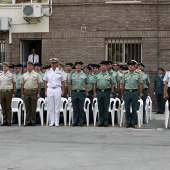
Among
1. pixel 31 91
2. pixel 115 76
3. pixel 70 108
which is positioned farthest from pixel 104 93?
pixel 31 91

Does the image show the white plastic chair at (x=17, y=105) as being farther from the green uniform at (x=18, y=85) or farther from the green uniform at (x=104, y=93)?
the green uniform at (x=104, y=93)

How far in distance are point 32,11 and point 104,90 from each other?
7.54 m

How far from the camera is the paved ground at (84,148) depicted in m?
10.4

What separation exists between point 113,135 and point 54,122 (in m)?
3.20

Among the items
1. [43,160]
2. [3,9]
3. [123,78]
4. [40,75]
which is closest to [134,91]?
[123,78]

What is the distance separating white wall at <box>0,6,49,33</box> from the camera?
931 inches

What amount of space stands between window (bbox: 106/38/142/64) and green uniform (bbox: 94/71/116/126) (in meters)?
6.52

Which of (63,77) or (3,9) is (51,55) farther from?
(63,77)

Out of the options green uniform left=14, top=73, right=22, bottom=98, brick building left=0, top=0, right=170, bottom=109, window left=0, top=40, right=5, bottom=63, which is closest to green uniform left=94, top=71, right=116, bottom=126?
green uniform left=14, top=73, right=22, bottom=98

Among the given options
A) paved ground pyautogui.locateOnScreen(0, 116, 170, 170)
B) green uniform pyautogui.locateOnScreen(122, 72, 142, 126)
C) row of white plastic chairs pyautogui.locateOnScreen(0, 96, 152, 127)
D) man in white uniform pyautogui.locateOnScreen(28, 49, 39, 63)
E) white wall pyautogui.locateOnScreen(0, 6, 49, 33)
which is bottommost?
paved ground pyautogui.locateOnScreen(0, 116, 170, 170)

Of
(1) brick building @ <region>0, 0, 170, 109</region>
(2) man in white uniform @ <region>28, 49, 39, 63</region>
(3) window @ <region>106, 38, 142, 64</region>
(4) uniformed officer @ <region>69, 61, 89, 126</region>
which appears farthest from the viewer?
(2) man in white uniform @ <region>28, 49, 39, 63</region>

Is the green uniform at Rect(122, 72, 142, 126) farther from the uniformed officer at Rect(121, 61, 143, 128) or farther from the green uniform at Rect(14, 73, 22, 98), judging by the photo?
the green uniform at Rect(14, 73, 22, 98)

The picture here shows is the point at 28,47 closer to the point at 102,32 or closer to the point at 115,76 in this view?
the point at 102,32

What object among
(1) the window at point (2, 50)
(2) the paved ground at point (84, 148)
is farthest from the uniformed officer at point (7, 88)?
(1) the window at point (2, 50)
